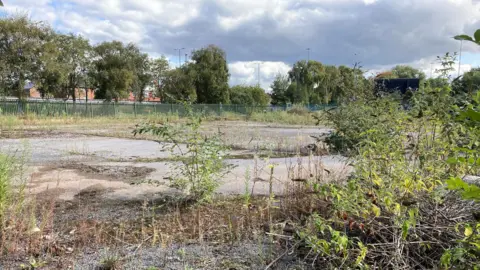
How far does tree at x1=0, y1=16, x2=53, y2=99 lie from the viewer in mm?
24328

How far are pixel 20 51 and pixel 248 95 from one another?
97.0ft

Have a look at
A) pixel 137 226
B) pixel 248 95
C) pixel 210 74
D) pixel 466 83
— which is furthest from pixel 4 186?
pixel 248 95

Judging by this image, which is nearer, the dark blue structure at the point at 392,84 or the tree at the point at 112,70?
the dark blue structure at the point at 392,84

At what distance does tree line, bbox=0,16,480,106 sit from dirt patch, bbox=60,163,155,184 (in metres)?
3.48

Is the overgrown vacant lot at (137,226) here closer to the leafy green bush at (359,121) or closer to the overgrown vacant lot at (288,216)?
the overgrown vacant lot at (288,216)

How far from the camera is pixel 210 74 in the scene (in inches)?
1590

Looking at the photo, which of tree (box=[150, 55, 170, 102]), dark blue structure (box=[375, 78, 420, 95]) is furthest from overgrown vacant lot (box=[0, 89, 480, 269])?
tree (box=[150, 55, 170, 102])

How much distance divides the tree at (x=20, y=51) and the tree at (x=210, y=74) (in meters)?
16.2

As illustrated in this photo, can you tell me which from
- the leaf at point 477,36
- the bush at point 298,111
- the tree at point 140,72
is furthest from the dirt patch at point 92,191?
the tree at point 140,72

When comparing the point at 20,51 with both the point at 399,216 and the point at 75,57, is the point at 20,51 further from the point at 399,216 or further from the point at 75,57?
the point at 399,216

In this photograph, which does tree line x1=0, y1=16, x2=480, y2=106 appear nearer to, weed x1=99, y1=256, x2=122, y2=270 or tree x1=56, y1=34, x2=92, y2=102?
tree x1=56, y1=34, x2=92, y2=102

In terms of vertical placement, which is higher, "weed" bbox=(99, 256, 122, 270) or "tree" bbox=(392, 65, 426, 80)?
"tree" bbox=(392, 65, 426, 80)

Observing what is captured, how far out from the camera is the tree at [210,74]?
4028cm

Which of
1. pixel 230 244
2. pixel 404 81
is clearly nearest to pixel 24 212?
pixel 230 244
